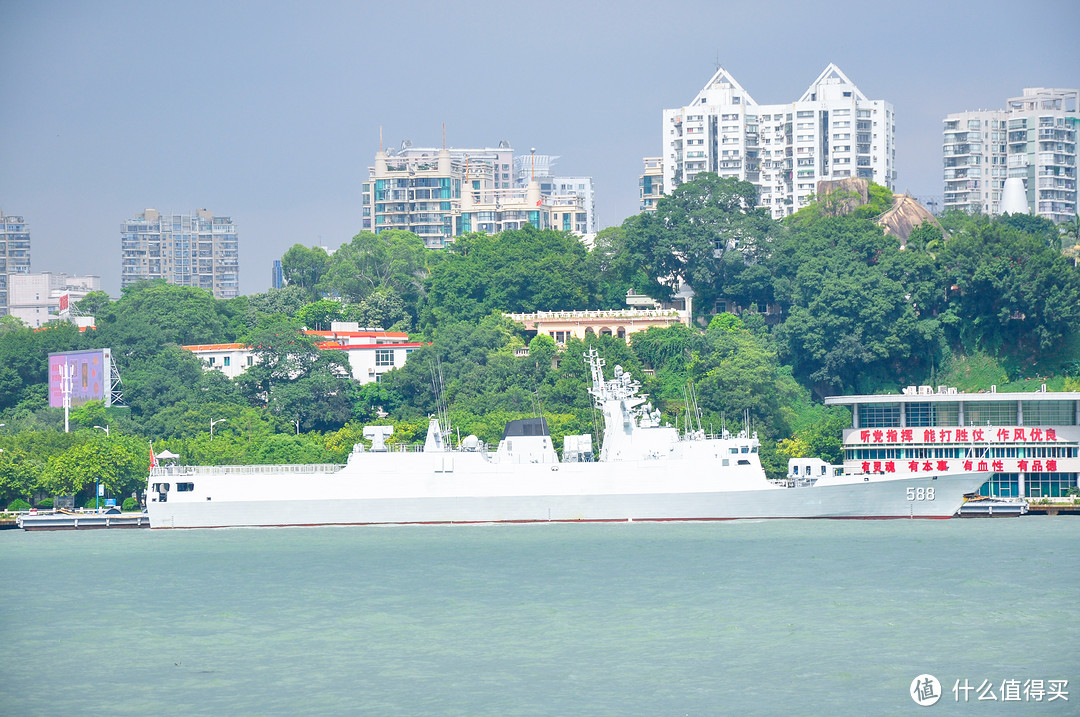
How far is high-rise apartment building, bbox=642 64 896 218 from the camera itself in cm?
11881

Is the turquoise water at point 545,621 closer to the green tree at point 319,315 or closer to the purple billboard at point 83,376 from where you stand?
the purple billboard at point 83,376

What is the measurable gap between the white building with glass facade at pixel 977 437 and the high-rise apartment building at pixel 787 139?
58.5m

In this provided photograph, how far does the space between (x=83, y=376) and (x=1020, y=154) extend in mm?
87072

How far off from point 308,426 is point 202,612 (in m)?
35.3

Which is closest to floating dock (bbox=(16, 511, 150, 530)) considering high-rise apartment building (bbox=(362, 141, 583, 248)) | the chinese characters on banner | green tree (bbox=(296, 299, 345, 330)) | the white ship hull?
the white ship hull

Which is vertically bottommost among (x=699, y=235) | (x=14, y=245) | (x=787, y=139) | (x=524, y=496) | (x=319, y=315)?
(x=524, y=496)

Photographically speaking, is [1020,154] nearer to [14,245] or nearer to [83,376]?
[83,376]

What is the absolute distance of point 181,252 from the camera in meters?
188

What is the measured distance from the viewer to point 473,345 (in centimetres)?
7262

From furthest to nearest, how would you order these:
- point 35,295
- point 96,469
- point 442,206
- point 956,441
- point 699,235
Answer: point 35,295 → point 442,206 → point 699,235 → point 956,441 → point 96,469

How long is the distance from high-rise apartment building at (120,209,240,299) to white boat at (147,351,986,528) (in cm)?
13560

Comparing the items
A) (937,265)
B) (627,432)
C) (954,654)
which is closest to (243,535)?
Answer: (627,432)
